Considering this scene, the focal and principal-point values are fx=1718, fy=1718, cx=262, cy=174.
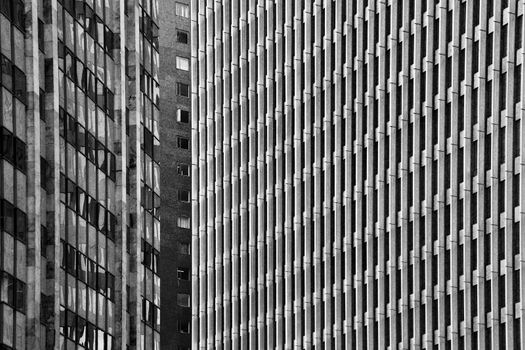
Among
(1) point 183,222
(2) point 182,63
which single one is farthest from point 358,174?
(2) point 182,63

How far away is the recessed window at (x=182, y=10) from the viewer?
15975 cm

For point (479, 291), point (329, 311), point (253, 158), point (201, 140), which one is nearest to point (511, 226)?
point (479, 291)

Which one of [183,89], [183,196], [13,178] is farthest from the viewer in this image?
[183,89]

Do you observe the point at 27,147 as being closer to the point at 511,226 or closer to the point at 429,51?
the point at 511,226

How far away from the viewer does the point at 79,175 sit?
254 ft

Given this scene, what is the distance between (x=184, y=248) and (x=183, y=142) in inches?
385

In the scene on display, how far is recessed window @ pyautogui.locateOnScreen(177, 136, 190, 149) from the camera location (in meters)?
157

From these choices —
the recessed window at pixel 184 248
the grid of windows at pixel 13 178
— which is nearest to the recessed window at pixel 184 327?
the recessed window at pixel 184 248

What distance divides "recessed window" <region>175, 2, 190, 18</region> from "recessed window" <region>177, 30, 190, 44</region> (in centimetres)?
168

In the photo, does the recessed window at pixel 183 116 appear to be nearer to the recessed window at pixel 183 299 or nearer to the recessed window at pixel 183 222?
the recessed window at pixel 183 222

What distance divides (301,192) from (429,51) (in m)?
22.8

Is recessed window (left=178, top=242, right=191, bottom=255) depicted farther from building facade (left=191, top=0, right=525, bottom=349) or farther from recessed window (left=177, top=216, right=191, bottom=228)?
building facade (left=191, top=0, right=525, bottom=349)

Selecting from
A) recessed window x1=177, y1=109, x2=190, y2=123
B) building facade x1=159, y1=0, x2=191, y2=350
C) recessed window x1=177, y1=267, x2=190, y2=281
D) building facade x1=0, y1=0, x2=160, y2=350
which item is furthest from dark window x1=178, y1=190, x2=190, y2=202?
building facade x1=0, y1=0, x2=160, y2=350

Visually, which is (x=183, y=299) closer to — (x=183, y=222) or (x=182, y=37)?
(x=183, y=222)
